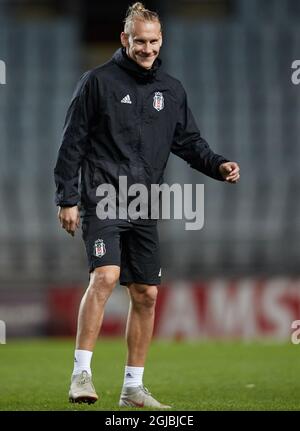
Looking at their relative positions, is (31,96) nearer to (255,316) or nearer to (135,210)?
(255,316)

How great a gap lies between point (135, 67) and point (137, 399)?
1.85 meters

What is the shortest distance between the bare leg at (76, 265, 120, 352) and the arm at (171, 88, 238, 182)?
91 centimetres

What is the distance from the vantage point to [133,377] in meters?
5.92

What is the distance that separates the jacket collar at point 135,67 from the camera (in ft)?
19.5

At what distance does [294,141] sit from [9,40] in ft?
17.9

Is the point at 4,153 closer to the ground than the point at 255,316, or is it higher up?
higher up

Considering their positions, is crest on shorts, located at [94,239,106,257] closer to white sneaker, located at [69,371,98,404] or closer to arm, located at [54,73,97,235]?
arm, located at [54,73,97,235]

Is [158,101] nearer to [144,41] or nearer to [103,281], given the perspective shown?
[144,41]

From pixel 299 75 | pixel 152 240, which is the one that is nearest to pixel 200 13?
pixel 299 75

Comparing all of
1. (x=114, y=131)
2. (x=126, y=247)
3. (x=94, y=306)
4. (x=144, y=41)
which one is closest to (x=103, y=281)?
(x=94, y=306)

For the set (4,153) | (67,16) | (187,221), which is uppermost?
(67,16)

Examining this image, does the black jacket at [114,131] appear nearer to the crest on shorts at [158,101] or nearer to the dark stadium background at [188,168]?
the crest on shorts at [158,101]

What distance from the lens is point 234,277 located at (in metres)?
14.8

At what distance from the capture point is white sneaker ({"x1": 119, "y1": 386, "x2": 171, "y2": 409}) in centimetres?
576
